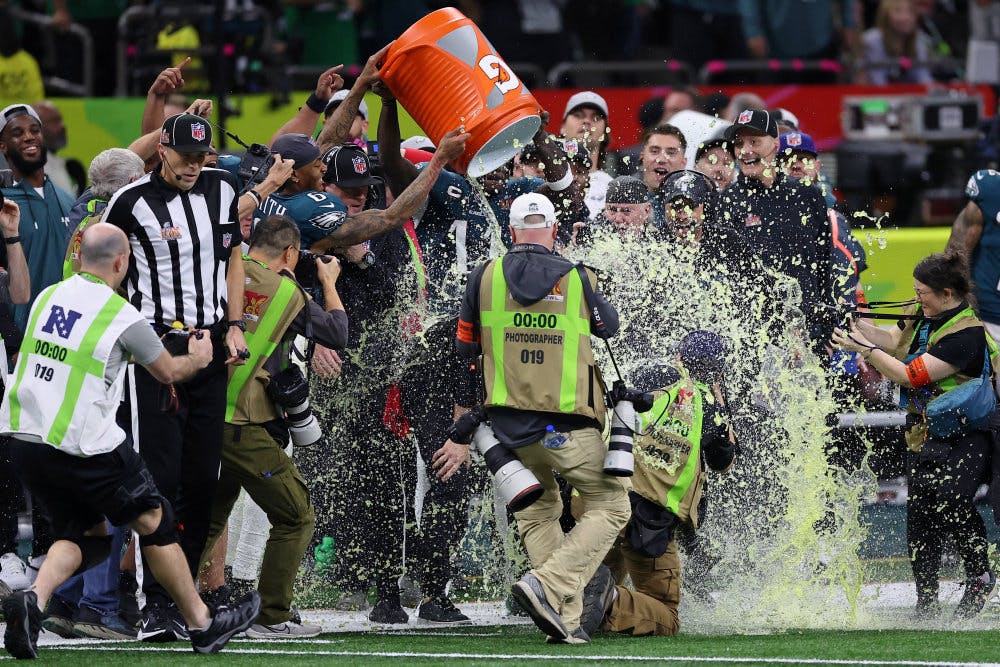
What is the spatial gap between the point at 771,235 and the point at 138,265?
3.63m

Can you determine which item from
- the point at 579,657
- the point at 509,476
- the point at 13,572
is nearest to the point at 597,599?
the point at 509,476

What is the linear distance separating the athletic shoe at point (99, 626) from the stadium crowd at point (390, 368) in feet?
0.04

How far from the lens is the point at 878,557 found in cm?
1035

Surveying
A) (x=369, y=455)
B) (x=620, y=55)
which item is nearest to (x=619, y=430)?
(x=369, y=455)

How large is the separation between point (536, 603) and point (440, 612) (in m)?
1.27

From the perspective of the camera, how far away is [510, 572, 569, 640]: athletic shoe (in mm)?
7449

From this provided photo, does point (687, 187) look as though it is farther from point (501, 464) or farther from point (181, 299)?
point (181, 299)

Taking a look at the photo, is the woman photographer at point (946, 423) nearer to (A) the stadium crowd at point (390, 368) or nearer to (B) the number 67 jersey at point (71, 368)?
(A) the stadium crowd at point (390, 368)

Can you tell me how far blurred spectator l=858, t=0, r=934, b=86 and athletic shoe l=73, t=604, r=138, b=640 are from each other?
9.71 metres

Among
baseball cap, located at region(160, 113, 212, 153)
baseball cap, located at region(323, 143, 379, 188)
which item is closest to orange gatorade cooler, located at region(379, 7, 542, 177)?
baseball cap, located at region(323, 143, 379, 188)

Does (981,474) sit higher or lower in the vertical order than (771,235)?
lower

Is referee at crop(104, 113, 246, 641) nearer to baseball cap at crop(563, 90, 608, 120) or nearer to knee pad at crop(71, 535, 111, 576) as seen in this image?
knee pad at crop(71, 535, 111, 576)

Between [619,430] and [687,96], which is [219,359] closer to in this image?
[619,430]

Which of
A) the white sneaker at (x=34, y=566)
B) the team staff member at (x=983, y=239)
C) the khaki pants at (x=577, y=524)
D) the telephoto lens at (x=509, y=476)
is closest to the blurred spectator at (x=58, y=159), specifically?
the white sneaker at (x=34, y=566)
